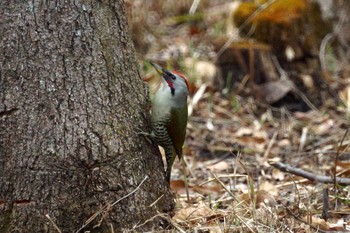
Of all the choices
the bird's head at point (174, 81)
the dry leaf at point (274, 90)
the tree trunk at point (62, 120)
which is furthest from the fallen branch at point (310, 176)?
the dry leaf at point (274, 90)

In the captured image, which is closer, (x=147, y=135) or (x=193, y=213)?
(x=147, y=135)

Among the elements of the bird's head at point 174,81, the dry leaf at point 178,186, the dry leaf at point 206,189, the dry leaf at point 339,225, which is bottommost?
the dry leaf at point 178,186

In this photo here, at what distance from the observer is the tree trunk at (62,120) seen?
3.11 metres

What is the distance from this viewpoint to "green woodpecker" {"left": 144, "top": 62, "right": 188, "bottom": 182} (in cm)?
346

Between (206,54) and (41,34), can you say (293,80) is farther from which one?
(41,34)

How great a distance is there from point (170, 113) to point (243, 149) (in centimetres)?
214

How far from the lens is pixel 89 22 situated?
3166 millimetres

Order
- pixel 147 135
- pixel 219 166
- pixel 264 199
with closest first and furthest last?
pixel 147 135 < pixel 264 199 < pixel 219 166

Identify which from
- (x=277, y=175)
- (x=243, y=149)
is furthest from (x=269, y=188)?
(x=243, y=149)

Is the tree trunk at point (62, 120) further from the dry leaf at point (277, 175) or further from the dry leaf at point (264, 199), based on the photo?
the dry leaf at point (277, 175)

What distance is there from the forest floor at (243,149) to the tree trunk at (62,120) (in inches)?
18.5

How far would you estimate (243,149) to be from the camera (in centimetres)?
554

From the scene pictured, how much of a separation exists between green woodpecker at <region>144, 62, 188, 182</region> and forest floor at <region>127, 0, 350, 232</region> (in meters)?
0.31

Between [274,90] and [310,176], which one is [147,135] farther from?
[274,90]
